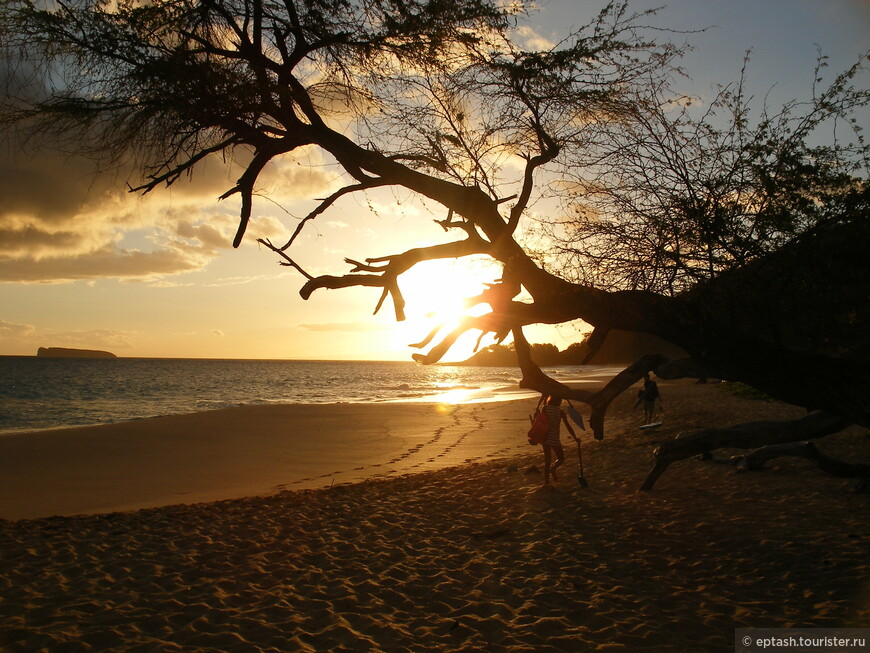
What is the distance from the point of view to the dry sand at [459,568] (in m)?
4.86

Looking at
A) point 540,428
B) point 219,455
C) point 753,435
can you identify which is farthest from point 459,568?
point 219,455

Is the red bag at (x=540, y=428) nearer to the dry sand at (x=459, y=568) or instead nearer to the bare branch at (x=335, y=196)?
the dry sand at (x=459, y=568)

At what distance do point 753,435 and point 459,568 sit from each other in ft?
12.5

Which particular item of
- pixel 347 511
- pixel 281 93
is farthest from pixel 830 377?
pixel 347 511

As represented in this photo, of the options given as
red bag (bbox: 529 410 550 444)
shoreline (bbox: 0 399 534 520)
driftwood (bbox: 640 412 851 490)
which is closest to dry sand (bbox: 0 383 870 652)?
red bag (bbox: 529 410 550 444)

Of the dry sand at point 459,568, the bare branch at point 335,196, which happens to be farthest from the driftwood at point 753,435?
the bare branch at point 335,196

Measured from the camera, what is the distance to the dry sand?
486cm

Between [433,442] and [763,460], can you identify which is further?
[433,442]

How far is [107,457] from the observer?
17125 millimetres

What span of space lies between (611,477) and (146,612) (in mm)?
8023

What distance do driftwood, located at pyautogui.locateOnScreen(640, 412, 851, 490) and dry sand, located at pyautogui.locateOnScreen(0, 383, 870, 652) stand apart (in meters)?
1.03

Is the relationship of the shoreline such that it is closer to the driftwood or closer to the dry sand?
the dry sand

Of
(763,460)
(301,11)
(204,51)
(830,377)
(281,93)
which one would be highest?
(301,11)

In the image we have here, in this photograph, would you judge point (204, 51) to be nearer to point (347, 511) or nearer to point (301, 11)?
point (301, 11)
